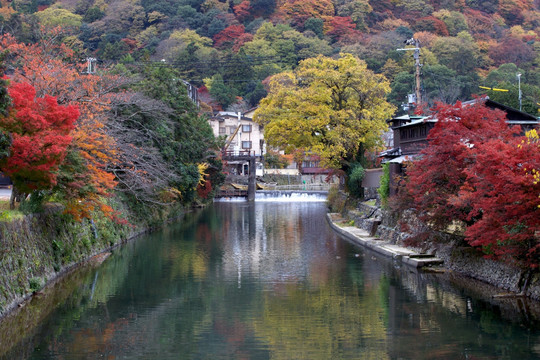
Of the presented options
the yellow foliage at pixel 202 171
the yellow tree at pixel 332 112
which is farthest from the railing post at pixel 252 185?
the yellow tree at pixel 332 112

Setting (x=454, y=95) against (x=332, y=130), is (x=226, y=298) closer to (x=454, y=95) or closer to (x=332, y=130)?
(x=332, y=130)

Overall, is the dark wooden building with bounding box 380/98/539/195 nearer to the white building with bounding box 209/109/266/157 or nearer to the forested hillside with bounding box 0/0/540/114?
the forested hillside with bounding box 0/0/540/114

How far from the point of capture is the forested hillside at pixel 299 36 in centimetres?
9531

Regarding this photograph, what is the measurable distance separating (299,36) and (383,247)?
90185 millimetres

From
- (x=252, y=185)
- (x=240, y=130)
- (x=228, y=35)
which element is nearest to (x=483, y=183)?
(x=252, y=185)

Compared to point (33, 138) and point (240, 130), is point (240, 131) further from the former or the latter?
point (33, 138)

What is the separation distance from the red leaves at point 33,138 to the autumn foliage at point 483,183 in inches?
531

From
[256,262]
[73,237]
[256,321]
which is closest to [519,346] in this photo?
[256,321]

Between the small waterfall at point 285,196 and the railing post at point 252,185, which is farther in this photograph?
the small waterfall at point 285,196

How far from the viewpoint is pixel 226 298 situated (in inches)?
845

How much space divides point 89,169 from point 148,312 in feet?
23.3

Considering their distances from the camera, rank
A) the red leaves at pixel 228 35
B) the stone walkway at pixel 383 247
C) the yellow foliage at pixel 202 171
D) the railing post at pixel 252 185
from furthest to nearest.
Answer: the red leaves at pixel 228 35 → the railing post at pixel 252 185 → the yellow foliage at pixel 202 171 → the stone walkway at pixel 383 247

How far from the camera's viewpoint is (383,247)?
30.7m

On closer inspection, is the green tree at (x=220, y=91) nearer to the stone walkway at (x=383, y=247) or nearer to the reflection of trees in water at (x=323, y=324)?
the stone walkway at (x=383, y=247)
